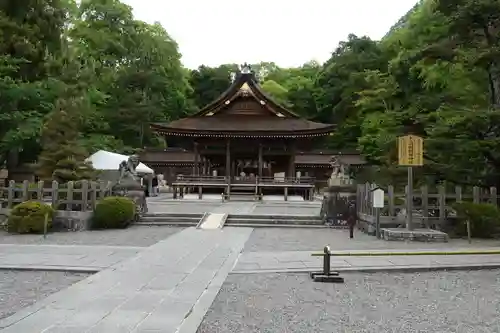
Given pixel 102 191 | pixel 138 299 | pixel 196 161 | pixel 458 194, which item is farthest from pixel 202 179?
pixel 138 299

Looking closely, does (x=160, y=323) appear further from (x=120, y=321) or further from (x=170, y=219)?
(x=170, y=219)

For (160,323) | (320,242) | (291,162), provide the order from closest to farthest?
(160,323) < (320,242) < (291,162)

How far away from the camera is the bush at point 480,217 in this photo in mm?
13992

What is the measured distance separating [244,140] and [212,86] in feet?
91.3

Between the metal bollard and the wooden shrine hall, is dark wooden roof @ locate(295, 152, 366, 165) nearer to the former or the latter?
the wooden shrine hall

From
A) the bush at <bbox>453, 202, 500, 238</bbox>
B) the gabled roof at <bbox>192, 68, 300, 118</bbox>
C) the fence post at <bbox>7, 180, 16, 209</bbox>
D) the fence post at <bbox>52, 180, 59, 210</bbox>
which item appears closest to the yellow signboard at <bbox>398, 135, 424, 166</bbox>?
the bush at <bbox>453, 202, 500, 238</bbox>

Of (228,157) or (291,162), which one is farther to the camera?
(291,162)

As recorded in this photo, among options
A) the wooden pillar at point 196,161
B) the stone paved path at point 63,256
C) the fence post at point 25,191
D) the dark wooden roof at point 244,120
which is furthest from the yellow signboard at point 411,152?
the wooden pillar at point 196,161

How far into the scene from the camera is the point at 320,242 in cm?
1304

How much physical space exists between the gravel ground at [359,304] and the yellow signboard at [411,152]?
5519mm

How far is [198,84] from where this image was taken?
59.2m

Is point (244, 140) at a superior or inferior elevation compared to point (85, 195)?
superior

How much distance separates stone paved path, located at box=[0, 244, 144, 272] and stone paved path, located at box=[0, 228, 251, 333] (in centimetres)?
44

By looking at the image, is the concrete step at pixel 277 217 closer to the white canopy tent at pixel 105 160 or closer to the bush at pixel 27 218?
the bush at pixel 27 218
